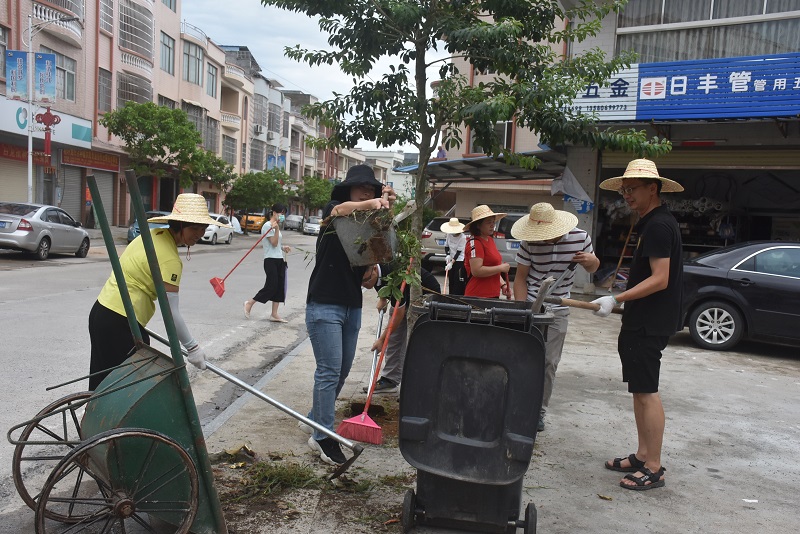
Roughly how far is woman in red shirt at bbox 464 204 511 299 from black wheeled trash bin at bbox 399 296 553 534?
8.46 ft

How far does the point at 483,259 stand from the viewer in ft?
19.1

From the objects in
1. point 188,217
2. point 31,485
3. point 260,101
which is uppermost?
point 260,101

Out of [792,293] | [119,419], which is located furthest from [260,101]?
Result: [119,419]

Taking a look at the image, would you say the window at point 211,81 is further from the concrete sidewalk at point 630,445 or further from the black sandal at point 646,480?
the black sandal at point 646,480

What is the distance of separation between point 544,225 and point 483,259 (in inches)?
36.3

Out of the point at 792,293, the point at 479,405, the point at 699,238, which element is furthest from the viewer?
the point at 699,238

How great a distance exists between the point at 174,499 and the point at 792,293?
7.96 m

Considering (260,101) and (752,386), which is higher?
(260,101)

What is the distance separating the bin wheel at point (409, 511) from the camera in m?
3.25

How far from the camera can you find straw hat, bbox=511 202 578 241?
491cm

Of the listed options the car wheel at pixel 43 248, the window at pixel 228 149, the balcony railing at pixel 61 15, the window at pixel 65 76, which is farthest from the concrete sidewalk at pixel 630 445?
the window at pixel 228 149

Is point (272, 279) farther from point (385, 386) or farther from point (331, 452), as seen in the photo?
point (331, 452)

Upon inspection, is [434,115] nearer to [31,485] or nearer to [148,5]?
[31,485]

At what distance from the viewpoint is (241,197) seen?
4131 centimetres
